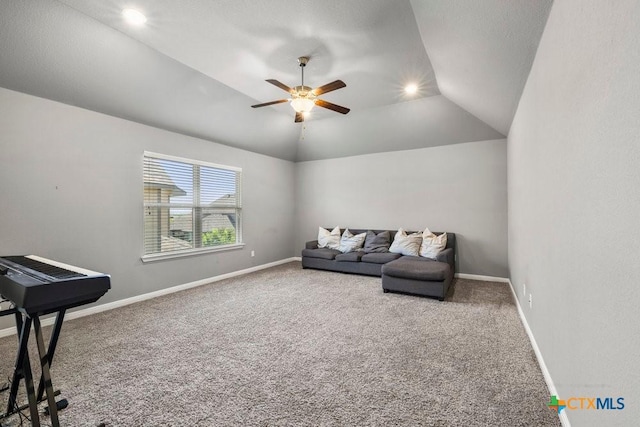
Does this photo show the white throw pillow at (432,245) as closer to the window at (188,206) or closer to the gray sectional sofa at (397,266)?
the gray sectional sofa at (397,266)

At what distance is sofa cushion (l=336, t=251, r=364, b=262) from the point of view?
5.54 meters

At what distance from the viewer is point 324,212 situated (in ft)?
22.7

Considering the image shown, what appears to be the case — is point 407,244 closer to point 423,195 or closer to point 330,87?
point 423,195

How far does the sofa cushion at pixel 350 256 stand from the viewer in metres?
5.54

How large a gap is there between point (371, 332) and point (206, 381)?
5.36 ft

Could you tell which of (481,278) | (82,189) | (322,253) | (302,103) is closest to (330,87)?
(302,103)

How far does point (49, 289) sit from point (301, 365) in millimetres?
1768

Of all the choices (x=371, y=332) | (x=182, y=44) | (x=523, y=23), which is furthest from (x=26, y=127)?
(x=523, y=23)

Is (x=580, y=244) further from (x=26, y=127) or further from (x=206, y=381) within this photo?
(x=26, y=127)

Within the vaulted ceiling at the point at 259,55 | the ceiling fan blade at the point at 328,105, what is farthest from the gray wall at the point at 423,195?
the ceiling fan blade at the point at 328,105

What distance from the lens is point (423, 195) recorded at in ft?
18.7

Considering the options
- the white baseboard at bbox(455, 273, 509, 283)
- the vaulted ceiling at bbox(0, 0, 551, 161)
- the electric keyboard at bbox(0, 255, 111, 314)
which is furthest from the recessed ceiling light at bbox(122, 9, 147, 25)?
the white baseboard at bbox(455, 273, 509, 283)

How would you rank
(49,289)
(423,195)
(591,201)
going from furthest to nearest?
(423,195) < (49,289) < (591,201)

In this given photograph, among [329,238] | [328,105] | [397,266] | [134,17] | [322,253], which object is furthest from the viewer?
[329,238]
